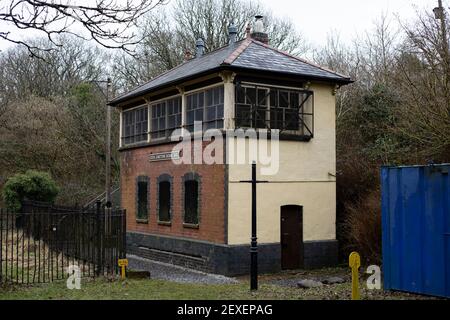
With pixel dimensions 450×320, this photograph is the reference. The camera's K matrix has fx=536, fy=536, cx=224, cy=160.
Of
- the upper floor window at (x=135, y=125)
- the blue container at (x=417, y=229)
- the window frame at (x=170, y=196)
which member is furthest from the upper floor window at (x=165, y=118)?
the blue container at (x=417, y=229)

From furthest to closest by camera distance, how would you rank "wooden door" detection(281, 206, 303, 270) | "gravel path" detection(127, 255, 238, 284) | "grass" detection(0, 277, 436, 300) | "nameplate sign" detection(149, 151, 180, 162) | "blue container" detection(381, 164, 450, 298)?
"nameplate sign" detection(149, 151, 180, 162), "wooden door" detection(281, 206, 303, 270), "gravel path" detection(127, 255, 238, 284), "grass" detection(0, 277, 436, 300), "blue container" detection(381, 164, 450, 298)

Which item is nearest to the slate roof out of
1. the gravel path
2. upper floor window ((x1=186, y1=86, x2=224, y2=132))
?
upper floor window ((x1=186, y1=86, x2=224, y2=132))

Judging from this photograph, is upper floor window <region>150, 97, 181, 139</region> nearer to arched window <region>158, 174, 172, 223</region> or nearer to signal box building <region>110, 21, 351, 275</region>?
signal box building <region>110, 21, 351, 275</region>

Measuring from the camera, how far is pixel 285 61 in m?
18.3

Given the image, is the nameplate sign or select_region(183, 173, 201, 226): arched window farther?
the nameplate sign

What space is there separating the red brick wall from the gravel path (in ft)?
3.67

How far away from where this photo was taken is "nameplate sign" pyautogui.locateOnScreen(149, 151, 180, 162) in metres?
19.1

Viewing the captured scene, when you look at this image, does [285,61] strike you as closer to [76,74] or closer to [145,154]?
[145,154]

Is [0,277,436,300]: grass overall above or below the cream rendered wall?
below

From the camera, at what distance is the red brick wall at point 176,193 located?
16.8 meters

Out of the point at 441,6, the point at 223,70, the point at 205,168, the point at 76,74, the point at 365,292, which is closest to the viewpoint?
the point at 365,292

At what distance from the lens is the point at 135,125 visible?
22641 millimetres
